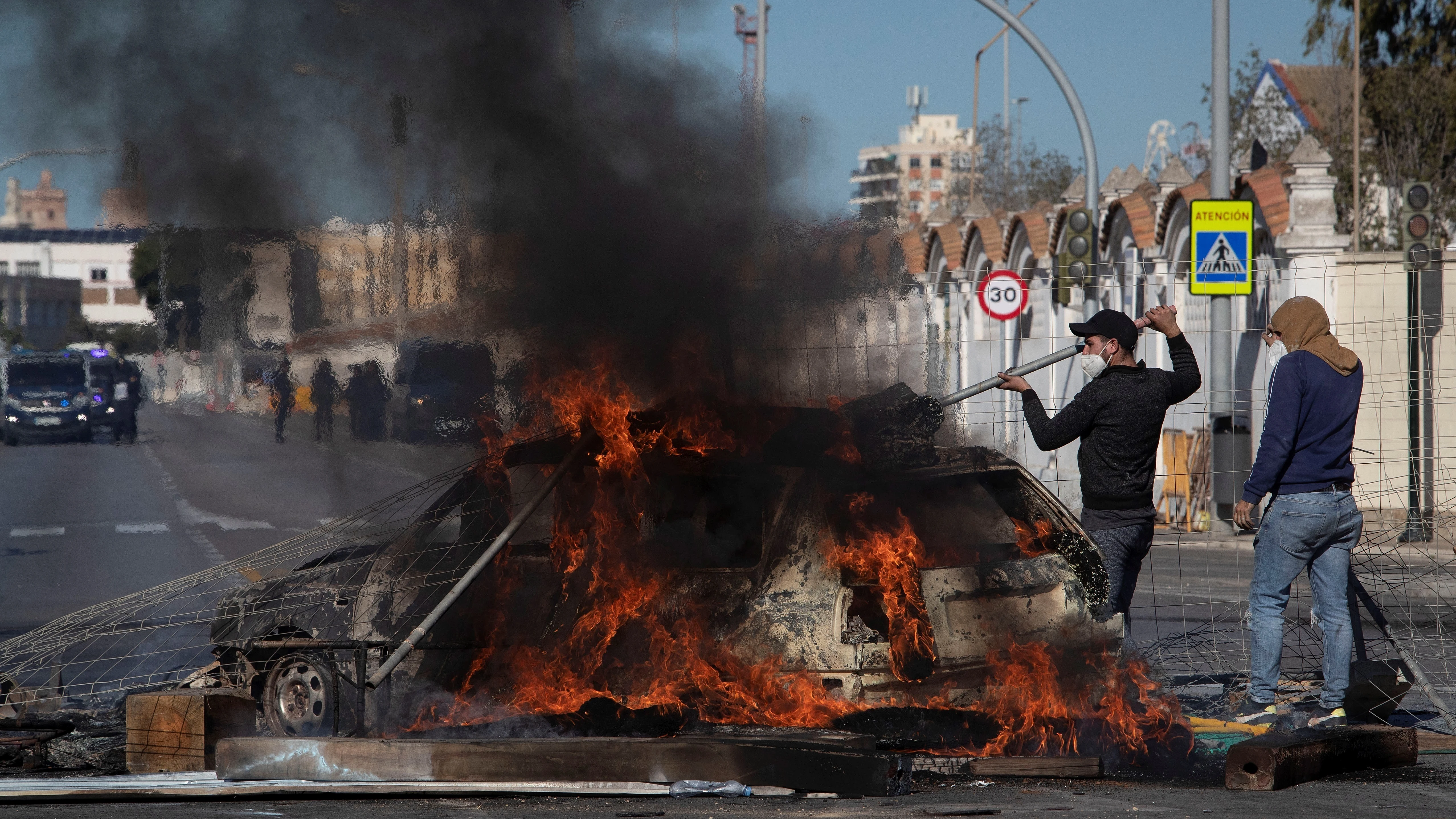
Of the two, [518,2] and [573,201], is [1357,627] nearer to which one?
[573,201]

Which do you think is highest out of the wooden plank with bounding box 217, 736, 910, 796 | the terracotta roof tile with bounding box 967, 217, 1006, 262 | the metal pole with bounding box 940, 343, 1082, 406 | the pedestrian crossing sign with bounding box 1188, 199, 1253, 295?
the terracotta roof tile with bounding box 967, 217, 1006, 262

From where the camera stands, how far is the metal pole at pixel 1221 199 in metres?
14.5

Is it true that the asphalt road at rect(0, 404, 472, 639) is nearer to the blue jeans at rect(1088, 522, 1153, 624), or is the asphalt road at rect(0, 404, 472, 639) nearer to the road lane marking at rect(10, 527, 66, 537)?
the road lane marking at rect(10, 527, 66, 537)

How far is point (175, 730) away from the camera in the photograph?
5414mm

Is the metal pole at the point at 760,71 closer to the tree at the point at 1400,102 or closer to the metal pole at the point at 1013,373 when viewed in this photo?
the metal pole at the point at 1013,373

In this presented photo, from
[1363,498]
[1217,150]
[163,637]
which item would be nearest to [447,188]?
[163,637]

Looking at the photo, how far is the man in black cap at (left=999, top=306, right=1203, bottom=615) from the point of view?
19.6ft

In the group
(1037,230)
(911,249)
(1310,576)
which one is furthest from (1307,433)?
(1037,230)

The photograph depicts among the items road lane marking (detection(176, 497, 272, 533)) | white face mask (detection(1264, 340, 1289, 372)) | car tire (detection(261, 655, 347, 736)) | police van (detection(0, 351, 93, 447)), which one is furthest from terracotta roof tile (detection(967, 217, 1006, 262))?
car tire (detection(261, 655, 347, 736))

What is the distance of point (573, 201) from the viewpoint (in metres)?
6.69

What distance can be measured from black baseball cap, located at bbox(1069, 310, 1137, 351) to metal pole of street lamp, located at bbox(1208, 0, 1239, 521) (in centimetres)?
844

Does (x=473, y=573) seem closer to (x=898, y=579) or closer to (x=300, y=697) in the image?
(x=300, y=697)

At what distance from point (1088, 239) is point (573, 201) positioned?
1108 centimetres

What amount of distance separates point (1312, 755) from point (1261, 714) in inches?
33.5
